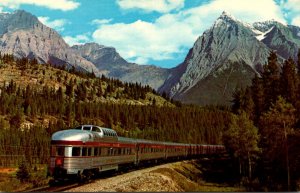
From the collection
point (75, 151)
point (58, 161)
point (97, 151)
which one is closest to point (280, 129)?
point (97, 151)

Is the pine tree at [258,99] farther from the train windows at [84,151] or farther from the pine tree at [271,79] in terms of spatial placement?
the train windows at [84,151]

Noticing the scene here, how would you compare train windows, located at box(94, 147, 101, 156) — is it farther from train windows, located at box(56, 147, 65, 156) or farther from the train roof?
train windows, located at box(56, 147, 65, 156)

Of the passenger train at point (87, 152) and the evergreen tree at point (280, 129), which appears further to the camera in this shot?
the evergreen tree at point (280, 129)

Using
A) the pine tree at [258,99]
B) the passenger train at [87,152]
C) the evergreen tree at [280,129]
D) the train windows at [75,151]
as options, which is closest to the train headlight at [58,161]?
the passenger train at [87,152]

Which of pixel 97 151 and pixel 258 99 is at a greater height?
pixel 258 99

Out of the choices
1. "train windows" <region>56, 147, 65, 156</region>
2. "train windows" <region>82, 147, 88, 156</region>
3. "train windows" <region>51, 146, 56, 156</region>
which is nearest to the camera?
"train windows" <region>56, 147, 65, 156</region>

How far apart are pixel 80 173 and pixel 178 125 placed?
537 feet

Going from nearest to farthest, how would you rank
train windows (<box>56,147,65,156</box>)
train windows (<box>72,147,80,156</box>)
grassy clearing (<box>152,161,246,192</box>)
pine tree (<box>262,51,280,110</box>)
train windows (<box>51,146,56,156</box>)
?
train windows (<box>56,147,65,156</box>), train windows (<box>72,147,80,156</box>), train windows (<box>51,146,56,156</box>), grassy clearing (<box>152,161,246,192</box>), pine tree (<box>262,51,280,110</box>)

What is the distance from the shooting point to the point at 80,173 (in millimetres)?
34656

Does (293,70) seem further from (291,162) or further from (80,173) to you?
(80,173)

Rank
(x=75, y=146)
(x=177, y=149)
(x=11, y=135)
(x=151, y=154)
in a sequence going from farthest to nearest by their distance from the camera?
(x=11, y=135)
(x=177, y=149)
(x=151, y=154)
(x=75, y=146)

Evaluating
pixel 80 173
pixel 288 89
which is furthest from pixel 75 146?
pixel 288 89

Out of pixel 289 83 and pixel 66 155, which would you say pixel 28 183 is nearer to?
pixel 66 155

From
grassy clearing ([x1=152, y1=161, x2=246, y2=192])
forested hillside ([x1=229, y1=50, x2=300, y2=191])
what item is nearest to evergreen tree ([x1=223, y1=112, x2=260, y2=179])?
forested hillside ([x1=229, y1=50, x2=300, y2=191])
